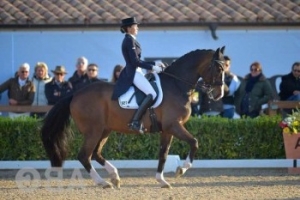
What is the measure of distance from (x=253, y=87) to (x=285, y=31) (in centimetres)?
300

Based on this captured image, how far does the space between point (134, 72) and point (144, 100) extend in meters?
0.45

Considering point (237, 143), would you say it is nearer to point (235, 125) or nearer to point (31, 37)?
point (235, 125)

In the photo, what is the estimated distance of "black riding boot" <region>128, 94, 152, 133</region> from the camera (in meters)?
13.2

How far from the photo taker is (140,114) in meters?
13.3

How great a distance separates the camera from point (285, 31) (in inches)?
792

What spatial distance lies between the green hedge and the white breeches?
2.90 m

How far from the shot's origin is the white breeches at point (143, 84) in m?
13.2

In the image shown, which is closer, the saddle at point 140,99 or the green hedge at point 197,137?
the saddle at point 140,99

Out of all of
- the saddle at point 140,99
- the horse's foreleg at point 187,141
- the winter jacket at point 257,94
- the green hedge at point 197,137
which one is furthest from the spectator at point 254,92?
the horse's foreleg at point 187,141

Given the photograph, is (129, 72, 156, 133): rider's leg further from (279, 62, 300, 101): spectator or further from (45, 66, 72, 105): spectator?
(279, 62, 300, 101): spectator

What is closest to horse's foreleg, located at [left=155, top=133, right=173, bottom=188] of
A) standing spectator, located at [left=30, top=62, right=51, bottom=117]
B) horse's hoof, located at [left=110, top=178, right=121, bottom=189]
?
horse's hoof, located at [left=110, top=178, right=121, bottom=189]

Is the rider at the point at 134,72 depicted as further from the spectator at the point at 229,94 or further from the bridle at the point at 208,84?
the spectator at the point at 229,94

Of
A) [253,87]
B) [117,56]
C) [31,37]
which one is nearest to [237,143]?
[253,87]

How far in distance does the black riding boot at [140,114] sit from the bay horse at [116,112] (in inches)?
4.0
